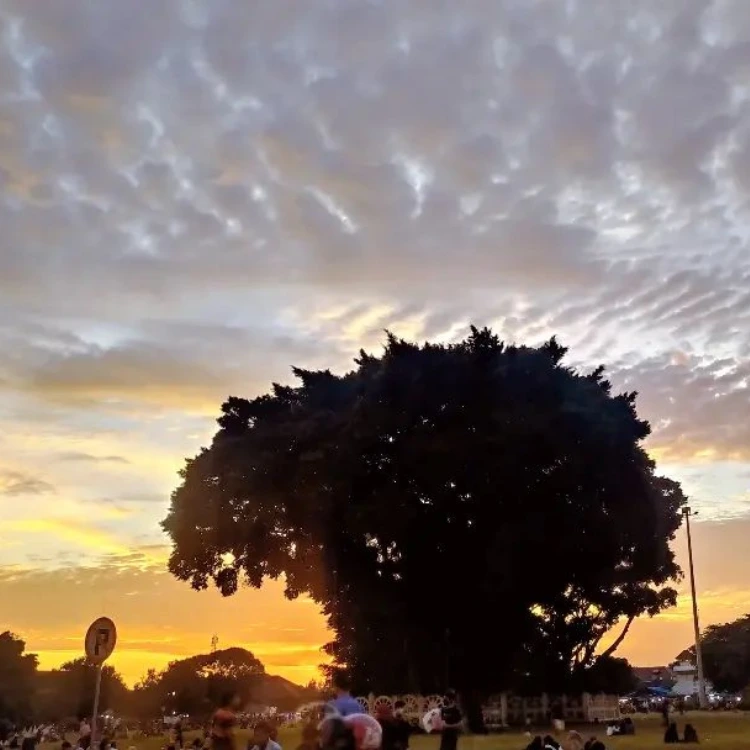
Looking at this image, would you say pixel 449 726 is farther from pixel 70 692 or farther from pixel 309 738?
pixel 70 692

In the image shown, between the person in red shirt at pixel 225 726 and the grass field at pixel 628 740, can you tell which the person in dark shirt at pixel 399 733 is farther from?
the grass field at pixel 628 740

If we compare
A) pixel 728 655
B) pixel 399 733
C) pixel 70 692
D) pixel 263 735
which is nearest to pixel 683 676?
pixel 728 655

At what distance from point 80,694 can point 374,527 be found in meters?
59.8

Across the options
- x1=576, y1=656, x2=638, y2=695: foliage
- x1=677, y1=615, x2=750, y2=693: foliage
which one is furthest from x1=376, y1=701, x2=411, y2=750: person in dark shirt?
x1=677, y1=615, x2=750, y2=693: foliage

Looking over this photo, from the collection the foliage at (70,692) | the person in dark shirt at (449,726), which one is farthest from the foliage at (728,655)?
the person in dark shirt at (449,726)

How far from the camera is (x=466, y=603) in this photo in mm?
42906

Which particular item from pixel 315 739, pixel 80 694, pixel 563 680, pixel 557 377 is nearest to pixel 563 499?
pixel 557 377

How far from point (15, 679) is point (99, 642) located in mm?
85250

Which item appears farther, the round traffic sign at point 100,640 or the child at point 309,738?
the round traffic sign at point 100,640

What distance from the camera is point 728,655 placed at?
107062 millimetres

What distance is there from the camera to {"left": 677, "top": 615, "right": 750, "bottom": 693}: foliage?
105 metres

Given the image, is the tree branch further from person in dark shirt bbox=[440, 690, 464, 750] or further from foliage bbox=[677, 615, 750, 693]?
foliage bbox=[677, 615, 750, 693]

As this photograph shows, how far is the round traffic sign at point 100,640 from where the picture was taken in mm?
12945

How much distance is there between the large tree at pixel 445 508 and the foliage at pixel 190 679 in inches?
2426
